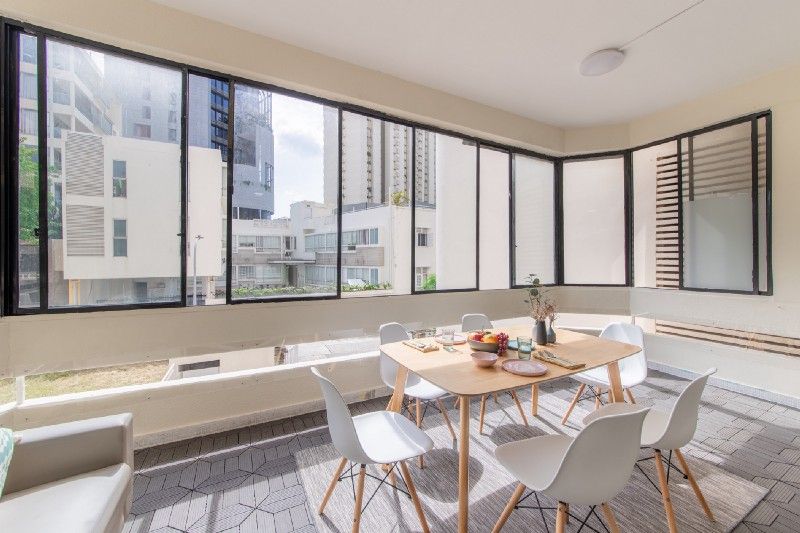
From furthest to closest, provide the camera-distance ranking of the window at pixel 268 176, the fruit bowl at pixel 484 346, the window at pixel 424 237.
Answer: the window at pixel 424 237 → the window at pixel 268 176 → the fruit bowl at pixel 484 346

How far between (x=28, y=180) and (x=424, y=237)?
3.43 metres

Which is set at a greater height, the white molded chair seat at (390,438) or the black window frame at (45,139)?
the black window frame at (45,139)

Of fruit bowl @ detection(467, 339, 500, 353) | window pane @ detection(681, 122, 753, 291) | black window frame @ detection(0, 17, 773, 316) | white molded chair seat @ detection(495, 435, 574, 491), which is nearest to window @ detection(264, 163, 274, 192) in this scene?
black window frame @ detection(0, 17, 773, 316)

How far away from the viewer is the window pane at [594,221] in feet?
16.3

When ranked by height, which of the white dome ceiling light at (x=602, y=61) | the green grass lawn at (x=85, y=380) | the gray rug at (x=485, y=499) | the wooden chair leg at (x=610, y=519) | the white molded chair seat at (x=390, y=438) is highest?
the white dome ceiling light at (x=602, y=61)

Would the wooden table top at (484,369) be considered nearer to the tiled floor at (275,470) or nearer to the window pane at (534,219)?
the tiled floor at (275,470)

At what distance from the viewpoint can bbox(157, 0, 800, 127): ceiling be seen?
8.67 feet

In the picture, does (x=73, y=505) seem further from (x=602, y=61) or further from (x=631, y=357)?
(x=602, y=61)

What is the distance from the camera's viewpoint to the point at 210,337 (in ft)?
9.48

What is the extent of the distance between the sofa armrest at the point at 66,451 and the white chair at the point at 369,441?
3.74ft

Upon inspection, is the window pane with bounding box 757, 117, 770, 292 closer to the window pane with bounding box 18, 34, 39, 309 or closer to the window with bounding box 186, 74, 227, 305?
the window with bounding box 186, 74, 227, 305

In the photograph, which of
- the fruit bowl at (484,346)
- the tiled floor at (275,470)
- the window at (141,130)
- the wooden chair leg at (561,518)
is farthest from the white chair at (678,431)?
the window at (141,130)

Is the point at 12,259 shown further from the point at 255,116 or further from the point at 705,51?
the point at 705,51

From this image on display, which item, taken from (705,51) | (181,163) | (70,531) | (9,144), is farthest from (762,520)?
(9,144)
